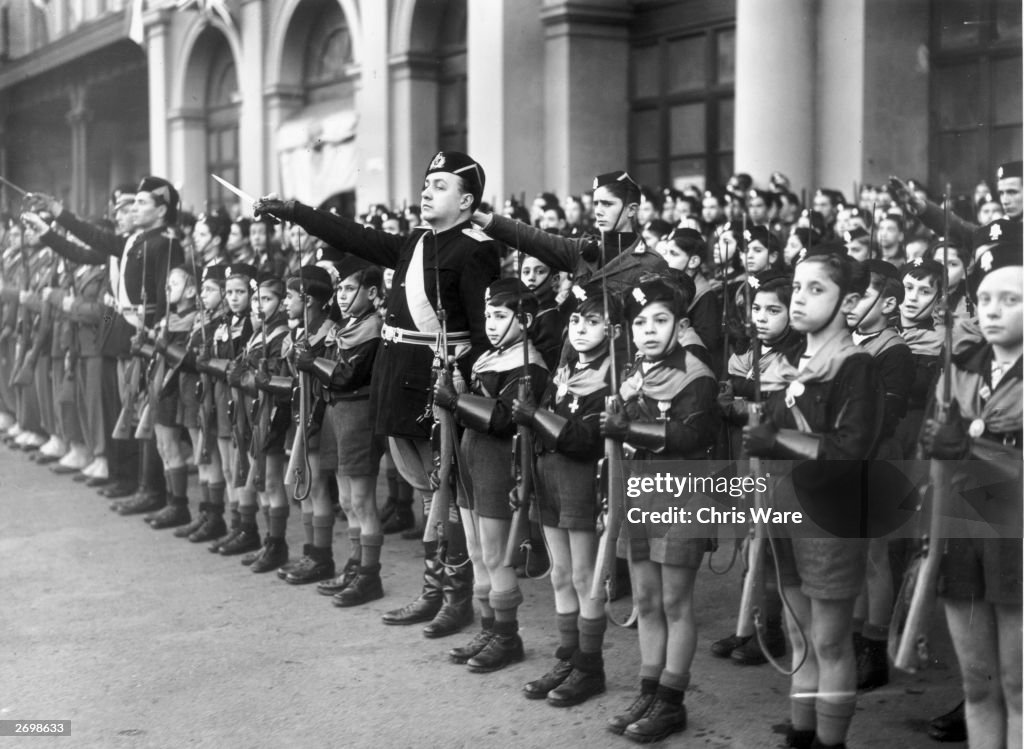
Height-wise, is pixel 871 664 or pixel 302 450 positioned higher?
pixel 302 450

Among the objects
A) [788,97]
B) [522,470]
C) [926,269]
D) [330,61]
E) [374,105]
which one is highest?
[330,61]

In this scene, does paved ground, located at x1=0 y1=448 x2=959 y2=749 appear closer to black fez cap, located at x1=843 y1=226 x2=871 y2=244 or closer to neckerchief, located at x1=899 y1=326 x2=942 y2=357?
neckerchief, located at x1=899 y1=326 x2=942 y2=357

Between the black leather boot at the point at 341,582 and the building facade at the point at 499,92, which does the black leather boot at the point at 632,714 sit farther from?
the building facade at the point at 499,92

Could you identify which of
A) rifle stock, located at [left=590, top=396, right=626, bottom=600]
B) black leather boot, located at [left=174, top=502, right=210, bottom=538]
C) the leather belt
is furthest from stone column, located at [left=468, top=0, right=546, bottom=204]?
rifle stock, located at [left=590, top=396, right=626, bottom=600]

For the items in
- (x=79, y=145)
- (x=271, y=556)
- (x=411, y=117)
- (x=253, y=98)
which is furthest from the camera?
(x=253, y=98)

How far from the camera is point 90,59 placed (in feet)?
42.5

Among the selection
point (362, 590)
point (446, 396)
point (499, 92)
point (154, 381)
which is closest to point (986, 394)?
point (446, 396)

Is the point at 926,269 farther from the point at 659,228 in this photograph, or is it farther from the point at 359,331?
the point at 659,228

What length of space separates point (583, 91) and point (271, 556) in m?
7.37

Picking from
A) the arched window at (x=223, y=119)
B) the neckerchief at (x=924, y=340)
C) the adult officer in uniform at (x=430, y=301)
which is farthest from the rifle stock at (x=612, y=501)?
the arched window at (x=223, y=119)

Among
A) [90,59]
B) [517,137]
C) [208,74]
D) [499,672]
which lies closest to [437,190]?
[499,672]

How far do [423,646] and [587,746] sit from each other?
121 centimetres

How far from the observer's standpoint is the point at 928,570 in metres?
3.32

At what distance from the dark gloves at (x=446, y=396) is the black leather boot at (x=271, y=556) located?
1871mm
